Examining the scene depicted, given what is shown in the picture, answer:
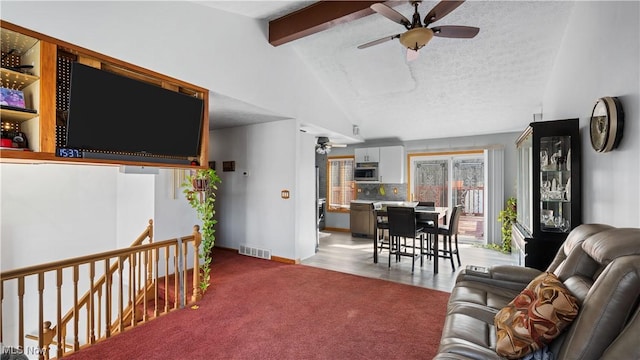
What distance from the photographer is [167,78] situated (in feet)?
9.97

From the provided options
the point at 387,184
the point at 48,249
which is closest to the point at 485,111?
the point at 387,184

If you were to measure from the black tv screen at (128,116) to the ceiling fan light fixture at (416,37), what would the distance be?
90.7 inches

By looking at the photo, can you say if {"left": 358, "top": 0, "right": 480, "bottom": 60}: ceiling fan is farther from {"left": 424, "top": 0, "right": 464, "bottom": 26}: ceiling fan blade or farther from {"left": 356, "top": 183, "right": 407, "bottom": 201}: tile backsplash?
{"left": 356, "top": 183, "right": 407, "bottom": 201}: tile backsplash

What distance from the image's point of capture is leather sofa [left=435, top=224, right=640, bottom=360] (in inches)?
42.7

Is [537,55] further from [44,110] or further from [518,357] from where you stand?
[44,110]

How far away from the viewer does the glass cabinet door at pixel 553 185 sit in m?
2.98

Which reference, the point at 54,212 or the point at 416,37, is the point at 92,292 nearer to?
the point at 54,212

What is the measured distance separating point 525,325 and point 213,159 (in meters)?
5.67

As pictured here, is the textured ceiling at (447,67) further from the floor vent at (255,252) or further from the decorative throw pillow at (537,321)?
the decorative throw pillow at (537,321)

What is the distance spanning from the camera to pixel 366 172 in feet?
24.1

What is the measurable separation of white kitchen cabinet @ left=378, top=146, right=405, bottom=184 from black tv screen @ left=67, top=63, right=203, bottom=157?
16.0ft

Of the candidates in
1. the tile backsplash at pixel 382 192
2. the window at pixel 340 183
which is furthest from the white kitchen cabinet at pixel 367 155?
the tile backsplash at pixel 382 192

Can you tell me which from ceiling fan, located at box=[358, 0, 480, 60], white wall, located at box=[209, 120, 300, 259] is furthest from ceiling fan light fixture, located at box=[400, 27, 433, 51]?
white wall, located at box=[209, 120, 300, 259]

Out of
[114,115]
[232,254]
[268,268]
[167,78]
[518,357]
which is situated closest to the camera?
[518,357]
